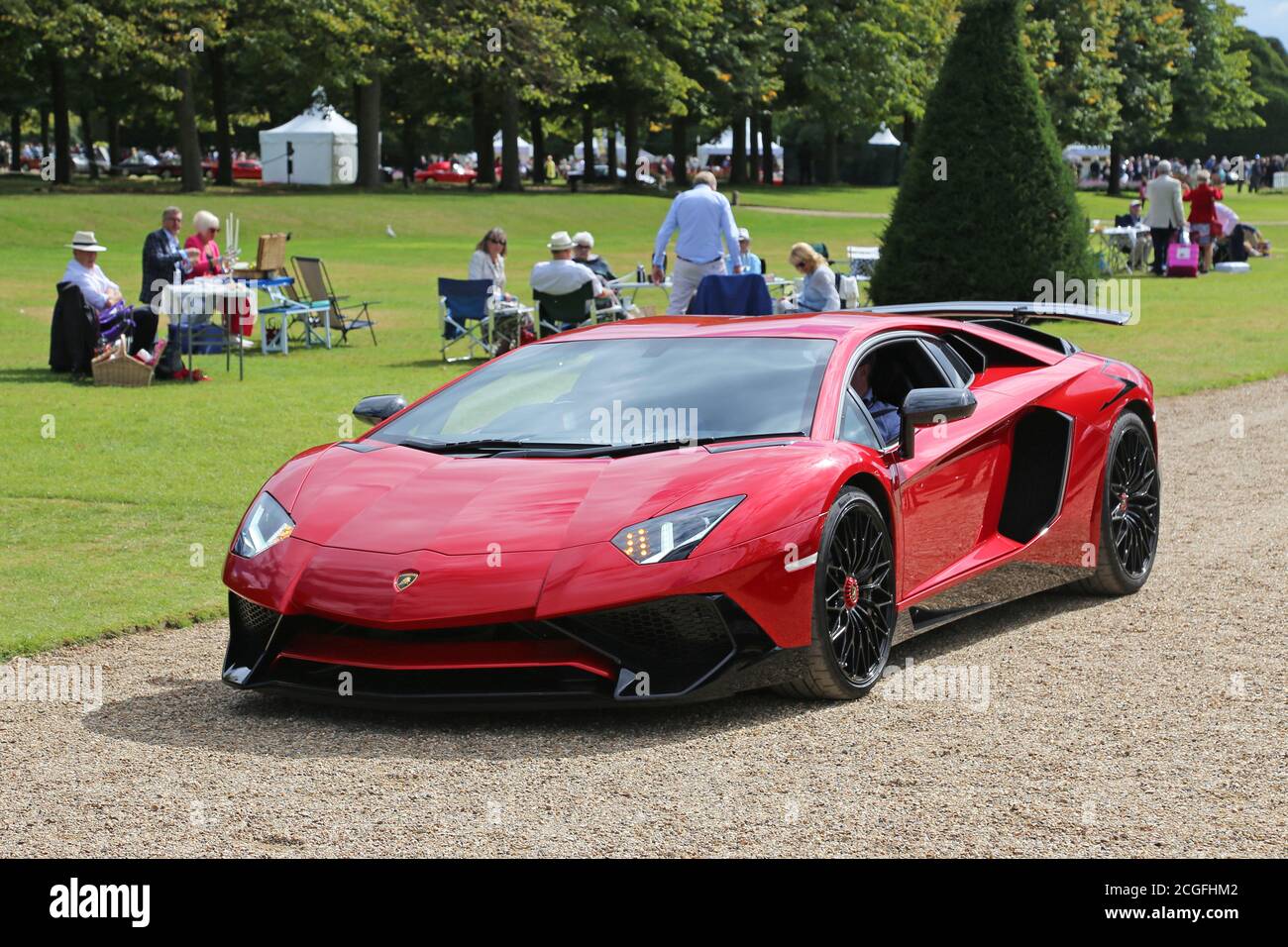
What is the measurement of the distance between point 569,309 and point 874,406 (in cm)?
1191

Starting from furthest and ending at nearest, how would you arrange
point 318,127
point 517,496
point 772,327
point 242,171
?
point 242,171
point 318,127
point 772,327
point 517,496

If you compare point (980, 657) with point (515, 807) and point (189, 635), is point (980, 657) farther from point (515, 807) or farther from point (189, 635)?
point (189, 635)

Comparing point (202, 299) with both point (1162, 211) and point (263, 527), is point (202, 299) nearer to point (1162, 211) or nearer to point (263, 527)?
point (263, 527)

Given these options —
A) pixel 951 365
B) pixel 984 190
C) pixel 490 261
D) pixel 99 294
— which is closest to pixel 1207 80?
pixel 984 190

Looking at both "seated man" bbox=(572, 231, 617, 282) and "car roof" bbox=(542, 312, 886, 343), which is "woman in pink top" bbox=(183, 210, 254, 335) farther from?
"car roof" bbox=(542, 312, 886, 343)

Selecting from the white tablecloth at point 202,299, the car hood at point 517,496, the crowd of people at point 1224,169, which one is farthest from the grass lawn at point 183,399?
the crowd of people at point 1224,169

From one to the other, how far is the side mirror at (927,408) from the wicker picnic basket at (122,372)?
11.1 m

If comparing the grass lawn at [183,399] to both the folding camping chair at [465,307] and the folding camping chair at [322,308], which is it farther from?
the folding camping chair at [465,307]

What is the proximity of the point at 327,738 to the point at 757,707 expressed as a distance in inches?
56.4

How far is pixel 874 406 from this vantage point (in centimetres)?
708

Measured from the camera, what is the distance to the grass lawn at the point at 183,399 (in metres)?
8.57

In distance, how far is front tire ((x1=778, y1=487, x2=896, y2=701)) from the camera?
5953mm

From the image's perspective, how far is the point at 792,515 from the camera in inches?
231
